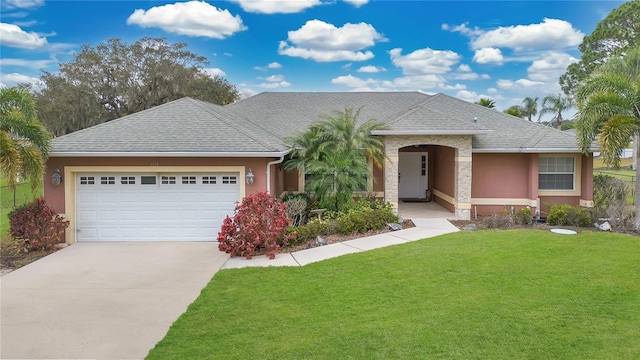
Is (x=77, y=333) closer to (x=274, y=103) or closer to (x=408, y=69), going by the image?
(x=274, y=103)

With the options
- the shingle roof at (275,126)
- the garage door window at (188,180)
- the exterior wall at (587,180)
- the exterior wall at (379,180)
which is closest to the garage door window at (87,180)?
the shingle roof at (275,126)

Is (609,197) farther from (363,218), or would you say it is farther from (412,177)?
(363,218)

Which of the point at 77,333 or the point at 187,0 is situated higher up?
the point at 187,0

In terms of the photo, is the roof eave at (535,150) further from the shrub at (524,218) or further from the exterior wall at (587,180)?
the shrub at (524,218)

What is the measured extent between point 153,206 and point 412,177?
11156mm

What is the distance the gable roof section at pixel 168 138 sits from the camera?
11.3 m

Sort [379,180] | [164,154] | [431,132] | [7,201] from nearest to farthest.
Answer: [164,154], [431,132], [379,180], [7,201]

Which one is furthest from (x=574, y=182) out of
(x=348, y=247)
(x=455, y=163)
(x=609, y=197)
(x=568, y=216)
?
(x=348, y=247)

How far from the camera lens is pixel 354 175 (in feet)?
42.8

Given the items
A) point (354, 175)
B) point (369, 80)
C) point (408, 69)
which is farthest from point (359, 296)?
point (369, 80)

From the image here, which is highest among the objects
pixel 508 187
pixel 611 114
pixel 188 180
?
pixel 611 114

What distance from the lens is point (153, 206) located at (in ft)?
39.1

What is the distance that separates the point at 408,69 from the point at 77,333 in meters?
25.0

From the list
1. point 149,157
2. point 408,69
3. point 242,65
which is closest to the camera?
point 149,157
